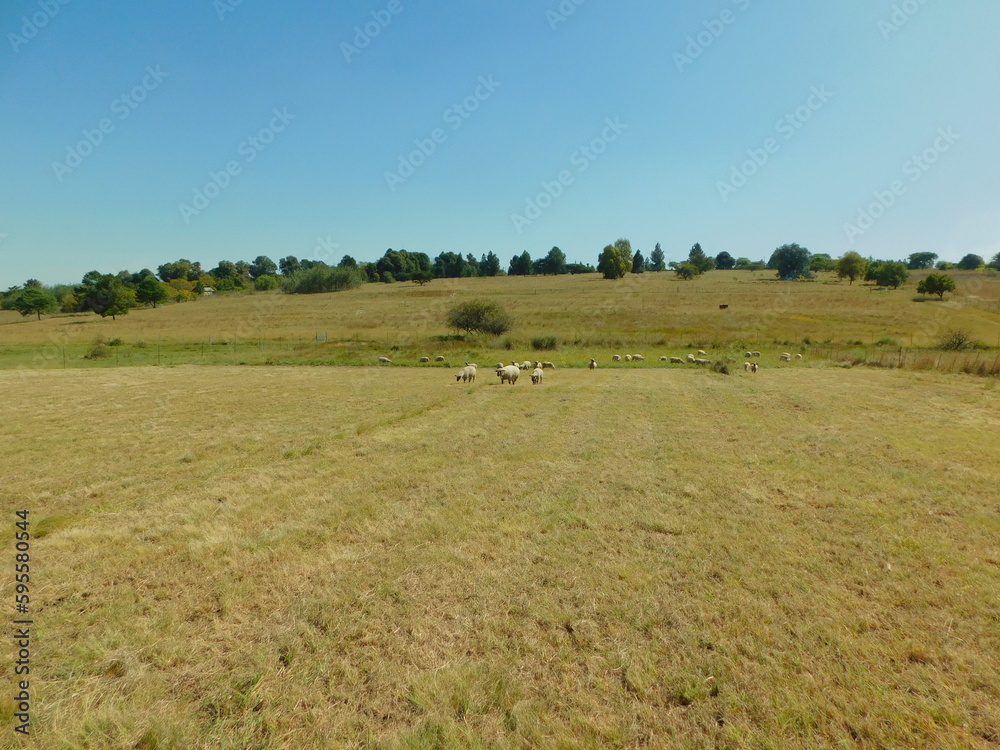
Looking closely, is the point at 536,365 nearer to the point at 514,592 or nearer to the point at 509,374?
the point at 509,374

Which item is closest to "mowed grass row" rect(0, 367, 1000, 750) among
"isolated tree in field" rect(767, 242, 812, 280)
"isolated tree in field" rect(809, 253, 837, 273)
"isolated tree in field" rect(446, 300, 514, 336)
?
"isolated tree in field" rect(446, 300, 514, 336)

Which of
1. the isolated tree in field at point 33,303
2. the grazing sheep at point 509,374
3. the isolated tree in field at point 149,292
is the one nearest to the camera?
the grazing sheep at point 509,374

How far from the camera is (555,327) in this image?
181ft

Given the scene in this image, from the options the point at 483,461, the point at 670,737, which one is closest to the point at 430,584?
the point at 670,737

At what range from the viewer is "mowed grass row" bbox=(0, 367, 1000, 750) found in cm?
360

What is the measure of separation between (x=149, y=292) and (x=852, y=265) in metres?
148

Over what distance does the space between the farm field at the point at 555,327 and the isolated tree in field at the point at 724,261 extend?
84.3 m

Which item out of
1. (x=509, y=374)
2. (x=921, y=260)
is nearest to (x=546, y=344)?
(x=509, y=374)

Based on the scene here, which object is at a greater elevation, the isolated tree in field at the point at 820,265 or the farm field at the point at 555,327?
the isolated tree in field at the point at 820,265

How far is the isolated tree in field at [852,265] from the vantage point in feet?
321

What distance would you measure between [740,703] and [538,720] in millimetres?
1638

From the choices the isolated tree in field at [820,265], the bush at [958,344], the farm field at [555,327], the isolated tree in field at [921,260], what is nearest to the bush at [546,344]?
the farm field at [555,327]

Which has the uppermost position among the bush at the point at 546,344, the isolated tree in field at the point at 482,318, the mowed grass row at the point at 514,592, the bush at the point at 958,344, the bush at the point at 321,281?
the bush at the point at 321,281

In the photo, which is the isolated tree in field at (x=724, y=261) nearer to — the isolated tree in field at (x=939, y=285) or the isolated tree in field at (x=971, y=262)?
the isolated tree in field at (x=971, y=262)
